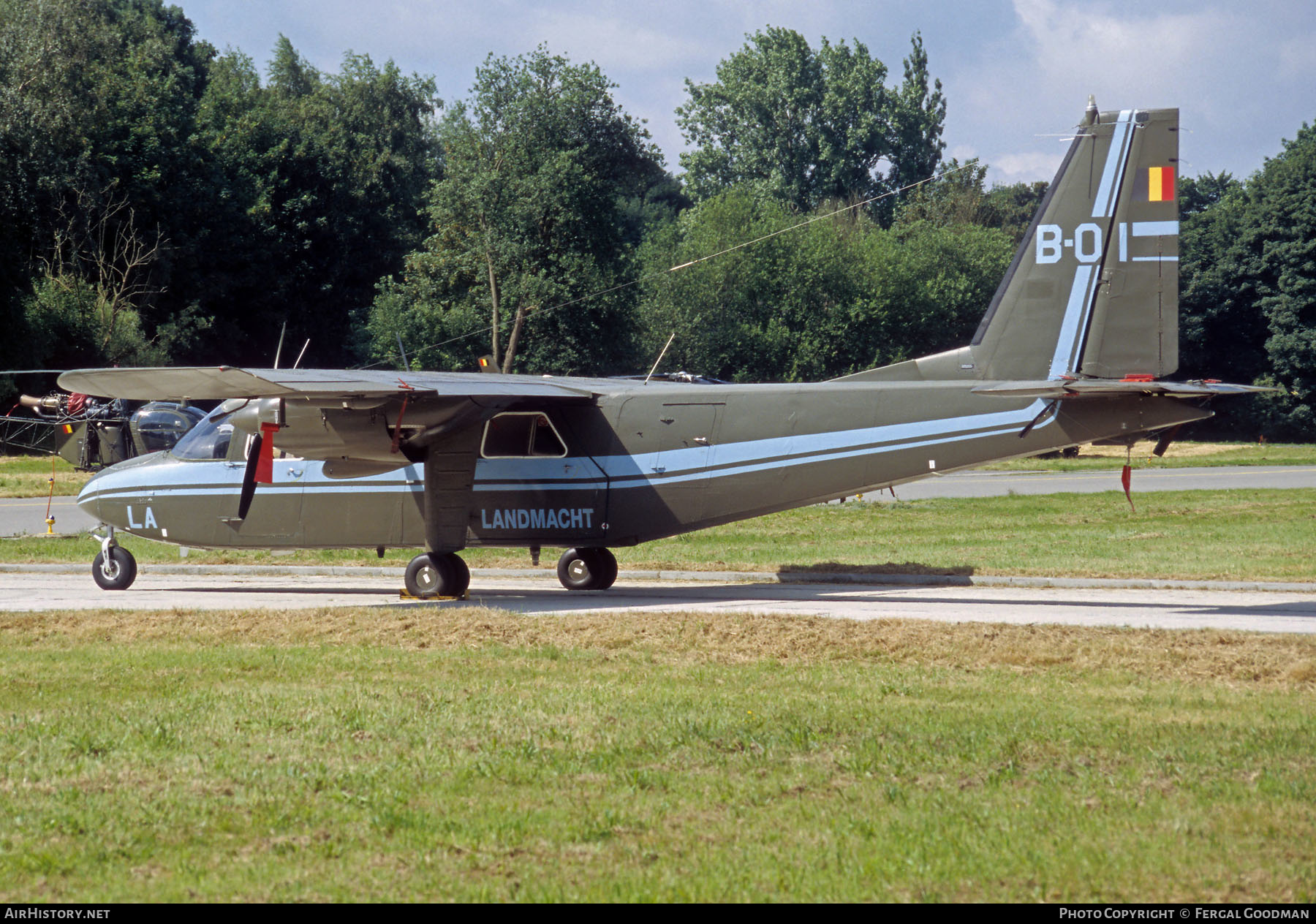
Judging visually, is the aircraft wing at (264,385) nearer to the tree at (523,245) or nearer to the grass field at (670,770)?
the grass field at (670,770)

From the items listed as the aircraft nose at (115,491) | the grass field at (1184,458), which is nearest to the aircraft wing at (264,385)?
the aircraft nose at (115,491)

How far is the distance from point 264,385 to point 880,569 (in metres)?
10.6

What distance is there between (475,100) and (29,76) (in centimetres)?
2001

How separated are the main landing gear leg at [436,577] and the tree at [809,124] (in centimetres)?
8412

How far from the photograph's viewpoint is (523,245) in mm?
55875

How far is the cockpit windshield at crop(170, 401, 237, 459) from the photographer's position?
709 inches

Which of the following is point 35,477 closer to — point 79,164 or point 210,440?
point 79,164

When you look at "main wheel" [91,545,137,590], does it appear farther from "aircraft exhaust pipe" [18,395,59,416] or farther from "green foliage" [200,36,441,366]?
"green foliage" [200,36,441,366]

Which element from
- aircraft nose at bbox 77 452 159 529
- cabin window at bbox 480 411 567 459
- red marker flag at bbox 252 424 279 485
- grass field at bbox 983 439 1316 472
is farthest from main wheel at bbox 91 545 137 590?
grass field at bbox 983 439 1316 472

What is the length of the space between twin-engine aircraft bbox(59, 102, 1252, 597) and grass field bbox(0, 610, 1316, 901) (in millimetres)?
3941

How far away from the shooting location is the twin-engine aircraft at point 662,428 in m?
14.7

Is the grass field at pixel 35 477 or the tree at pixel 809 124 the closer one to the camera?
the grass field at pixel 35 477

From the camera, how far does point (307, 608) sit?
15.1 meters

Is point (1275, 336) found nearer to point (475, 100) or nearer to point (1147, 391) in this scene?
point (475, 100)
